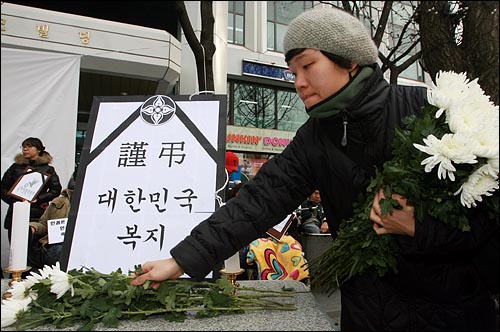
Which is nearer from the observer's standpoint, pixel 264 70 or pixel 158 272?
pixel 158 272

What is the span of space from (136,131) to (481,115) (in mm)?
1364

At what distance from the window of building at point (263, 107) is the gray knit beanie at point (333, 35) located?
11.5 metres

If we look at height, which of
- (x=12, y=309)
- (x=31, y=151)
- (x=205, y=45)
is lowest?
(x=12, y=309)

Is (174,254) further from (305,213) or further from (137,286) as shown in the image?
(305,213)

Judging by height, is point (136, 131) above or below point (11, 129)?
above

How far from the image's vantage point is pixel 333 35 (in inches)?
44.2

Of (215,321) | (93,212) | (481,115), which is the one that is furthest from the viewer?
(93,212)

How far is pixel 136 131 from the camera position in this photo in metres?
1.79

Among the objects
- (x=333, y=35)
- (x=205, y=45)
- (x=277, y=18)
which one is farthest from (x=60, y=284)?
(x=277, y=18)

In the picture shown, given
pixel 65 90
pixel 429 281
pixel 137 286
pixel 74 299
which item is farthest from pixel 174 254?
pixel 65 90

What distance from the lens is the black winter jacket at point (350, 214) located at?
41.5 inches

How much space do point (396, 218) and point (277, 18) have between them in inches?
496

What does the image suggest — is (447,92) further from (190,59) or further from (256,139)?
(256,139)

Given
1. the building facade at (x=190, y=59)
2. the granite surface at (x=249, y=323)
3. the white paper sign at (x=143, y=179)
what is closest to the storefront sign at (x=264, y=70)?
the building facade at (x=190, y=59)
